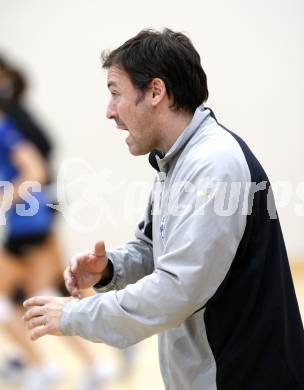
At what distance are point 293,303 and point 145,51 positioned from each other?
63 cm

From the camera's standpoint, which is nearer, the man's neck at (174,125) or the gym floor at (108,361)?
the man's neck at (174,125)

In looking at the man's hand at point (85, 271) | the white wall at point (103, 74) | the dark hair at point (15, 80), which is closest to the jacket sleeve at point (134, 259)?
the man's hand at point (85, 271)

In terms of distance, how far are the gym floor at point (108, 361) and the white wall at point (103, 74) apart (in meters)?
0.69

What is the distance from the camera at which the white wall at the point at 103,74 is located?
3.98m

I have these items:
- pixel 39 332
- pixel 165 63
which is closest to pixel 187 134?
pixel 165 63

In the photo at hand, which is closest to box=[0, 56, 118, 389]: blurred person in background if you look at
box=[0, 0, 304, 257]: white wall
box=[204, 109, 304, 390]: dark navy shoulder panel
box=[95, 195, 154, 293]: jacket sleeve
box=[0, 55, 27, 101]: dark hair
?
box=[0, 55, 27, 101]: dark hair

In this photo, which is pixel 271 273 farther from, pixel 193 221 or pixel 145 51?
pixel 145 51

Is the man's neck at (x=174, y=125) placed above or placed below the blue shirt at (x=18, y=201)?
above

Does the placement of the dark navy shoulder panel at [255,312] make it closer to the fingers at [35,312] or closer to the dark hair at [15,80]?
the fingers at [35,312]

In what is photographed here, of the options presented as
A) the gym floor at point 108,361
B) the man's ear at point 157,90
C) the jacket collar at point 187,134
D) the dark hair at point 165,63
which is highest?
the dark hair at point 165,63

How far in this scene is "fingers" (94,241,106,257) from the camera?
4.72 ft

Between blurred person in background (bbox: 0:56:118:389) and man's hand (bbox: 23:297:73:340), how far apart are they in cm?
181

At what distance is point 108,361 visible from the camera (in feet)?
10.8

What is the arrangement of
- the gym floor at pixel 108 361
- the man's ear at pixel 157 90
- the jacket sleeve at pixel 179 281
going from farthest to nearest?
the gym floor at pixel 108 361 → the man's ear at pixel 157 90 → the jacket sleeve at pixel 179 281
